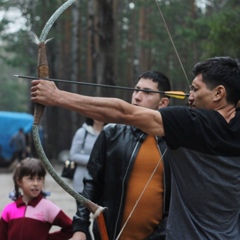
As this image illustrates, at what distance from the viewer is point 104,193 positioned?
4527 millimetres

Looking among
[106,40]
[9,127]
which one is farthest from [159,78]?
[9,127]

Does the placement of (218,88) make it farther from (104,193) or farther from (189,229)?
(104,193)

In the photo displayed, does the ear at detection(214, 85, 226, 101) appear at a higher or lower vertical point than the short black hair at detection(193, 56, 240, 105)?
lower

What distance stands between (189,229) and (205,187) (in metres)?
0.23

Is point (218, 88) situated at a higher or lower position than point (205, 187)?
higher

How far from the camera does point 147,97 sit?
4.63 metres

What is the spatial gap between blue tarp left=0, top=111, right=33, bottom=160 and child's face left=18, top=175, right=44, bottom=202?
2399cm

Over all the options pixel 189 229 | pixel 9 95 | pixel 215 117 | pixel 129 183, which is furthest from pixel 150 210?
pixel 9 95

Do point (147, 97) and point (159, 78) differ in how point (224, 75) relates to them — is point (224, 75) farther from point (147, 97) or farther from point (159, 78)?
point (159, 78)

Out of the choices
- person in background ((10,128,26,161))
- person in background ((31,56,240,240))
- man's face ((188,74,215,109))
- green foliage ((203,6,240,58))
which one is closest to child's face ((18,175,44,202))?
person in background ((31,56,240,240))

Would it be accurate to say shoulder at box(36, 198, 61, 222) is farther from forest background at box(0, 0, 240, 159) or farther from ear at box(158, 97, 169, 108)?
forest background at box(0, 0, 240, 159)

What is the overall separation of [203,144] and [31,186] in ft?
6.81

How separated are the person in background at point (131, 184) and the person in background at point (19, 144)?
→ 22.0 metres

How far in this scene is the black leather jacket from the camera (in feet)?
14.4
